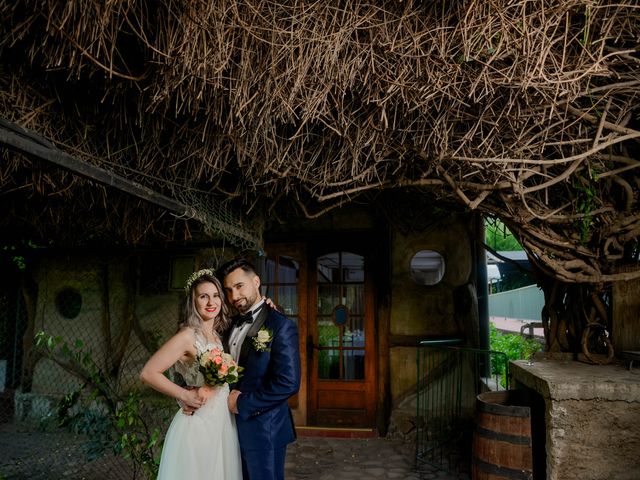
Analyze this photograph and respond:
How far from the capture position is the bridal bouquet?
8.52ft

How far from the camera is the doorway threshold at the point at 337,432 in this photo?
5.83 meters

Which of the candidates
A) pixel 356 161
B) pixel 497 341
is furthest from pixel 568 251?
pixel 497 341

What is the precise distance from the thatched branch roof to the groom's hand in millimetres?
1560

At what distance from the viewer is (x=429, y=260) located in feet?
24.2

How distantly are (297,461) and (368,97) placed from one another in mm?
3841

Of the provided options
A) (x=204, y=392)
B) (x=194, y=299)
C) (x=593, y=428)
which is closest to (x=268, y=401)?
(x=204, y=392)

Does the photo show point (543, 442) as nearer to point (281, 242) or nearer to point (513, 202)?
point (513, 202)

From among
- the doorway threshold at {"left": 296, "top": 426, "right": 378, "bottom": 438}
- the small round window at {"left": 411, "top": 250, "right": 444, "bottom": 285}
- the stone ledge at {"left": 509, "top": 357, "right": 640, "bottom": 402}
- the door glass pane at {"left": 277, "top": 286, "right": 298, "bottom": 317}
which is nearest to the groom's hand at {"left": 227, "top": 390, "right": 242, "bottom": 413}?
the stone ledge at {"left": 509, "top": 357, "right": 640, "bottom": 402}

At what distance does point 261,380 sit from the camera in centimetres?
285

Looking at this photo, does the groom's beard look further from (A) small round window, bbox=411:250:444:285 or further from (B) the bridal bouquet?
(A) small round window, bbox=411:250:444:285

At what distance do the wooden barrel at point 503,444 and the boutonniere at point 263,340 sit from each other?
1.64m

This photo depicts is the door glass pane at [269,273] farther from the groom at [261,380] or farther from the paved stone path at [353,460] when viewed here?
the groom at [261,380]

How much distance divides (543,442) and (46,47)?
4.09m

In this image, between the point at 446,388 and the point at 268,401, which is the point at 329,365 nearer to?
the point at 446,388
